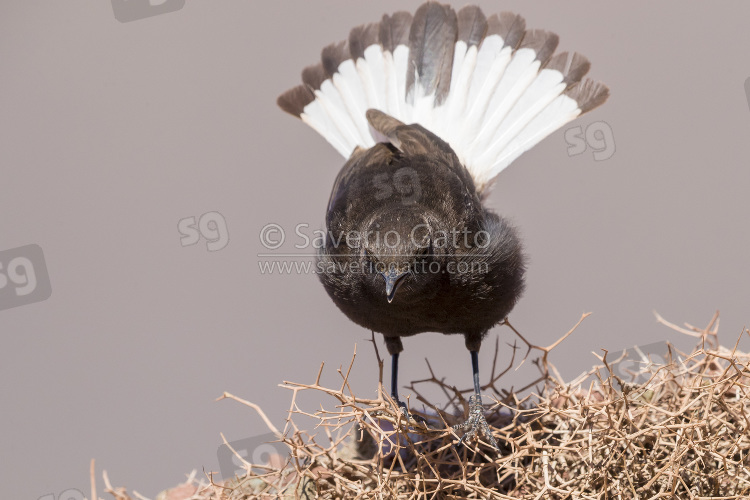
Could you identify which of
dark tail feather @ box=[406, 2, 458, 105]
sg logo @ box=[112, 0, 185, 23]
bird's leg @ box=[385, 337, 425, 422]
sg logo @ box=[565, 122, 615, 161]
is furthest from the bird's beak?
sg logo @ box=[112, 0, 185, 23]

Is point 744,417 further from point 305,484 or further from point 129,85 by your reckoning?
point 129,85

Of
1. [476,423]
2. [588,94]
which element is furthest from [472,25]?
[476,423]

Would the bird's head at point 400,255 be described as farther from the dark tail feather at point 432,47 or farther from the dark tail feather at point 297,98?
the dark tail feather at point 297,98

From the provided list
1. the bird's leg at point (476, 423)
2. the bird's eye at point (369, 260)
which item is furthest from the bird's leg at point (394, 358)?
the bird's eye at point (369, 260)

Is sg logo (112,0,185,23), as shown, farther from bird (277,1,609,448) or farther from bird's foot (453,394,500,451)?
bird's foot (453,394,500,451)

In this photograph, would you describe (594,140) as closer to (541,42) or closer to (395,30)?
(541,42)

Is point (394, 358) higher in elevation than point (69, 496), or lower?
higher

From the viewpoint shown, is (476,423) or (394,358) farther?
(394,358)
